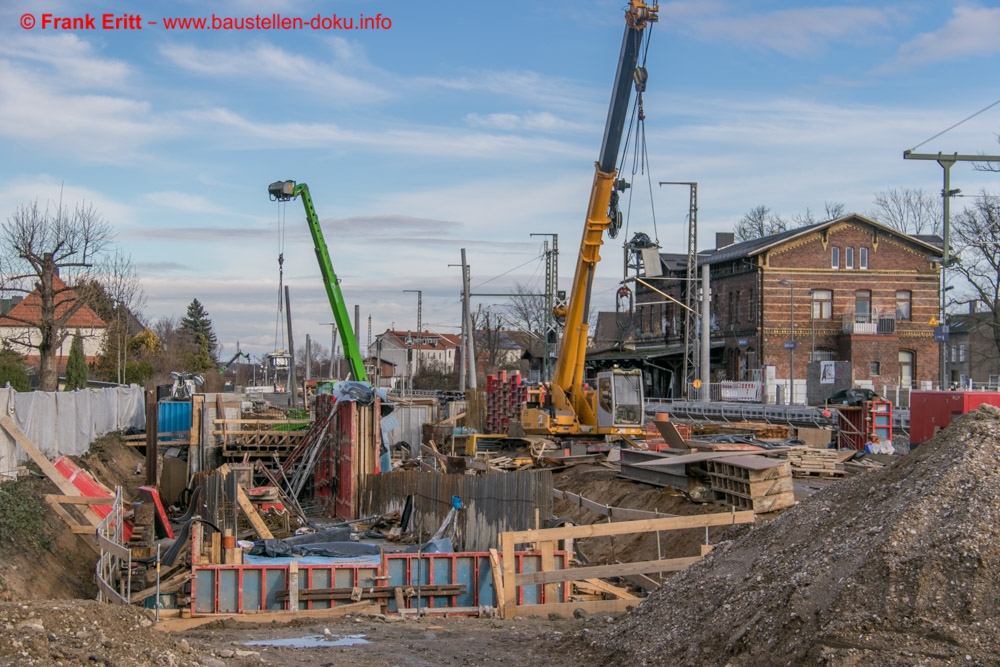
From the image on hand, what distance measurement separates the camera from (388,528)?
21438 millimetres

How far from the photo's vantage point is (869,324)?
58.1 metres

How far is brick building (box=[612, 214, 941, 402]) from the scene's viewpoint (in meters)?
57.7

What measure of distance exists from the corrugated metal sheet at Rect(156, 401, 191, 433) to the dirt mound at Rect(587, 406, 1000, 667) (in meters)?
27.8

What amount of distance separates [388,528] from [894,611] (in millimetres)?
15039

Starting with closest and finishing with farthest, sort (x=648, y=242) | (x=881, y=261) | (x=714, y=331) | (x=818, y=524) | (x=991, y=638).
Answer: (x=991, y=638) < (x=818, y=524) < (x=648, y=242) < (x=881, y=261) < (x=714, y=331)

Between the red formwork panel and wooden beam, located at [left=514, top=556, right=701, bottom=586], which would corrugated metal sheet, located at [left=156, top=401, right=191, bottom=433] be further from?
wooden beam, located at [left=514, top=556, right=701, bottom=586]

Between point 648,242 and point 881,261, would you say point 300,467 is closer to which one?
point 648,242

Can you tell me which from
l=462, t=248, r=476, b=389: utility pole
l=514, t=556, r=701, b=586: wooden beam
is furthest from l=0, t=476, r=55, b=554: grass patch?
l=462, t=248, r=476, b=389: utility pole

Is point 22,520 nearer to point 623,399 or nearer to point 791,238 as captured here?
point 623,399

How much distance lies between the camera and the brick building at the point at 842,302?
57719 mm

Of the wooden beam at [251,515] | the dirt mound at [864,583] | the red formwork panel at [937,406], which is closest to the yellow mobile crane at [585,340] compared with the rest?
the red formwork panel at [937,406]

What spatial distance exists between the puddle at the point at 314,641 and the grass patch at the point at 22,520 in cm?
551

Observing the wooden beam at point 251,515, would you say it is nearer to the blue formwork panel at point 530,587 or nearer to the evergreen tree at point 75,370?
the blue formwork panel at point 530,587

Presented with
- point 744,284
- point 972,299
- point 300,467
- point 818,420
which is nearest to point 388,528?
point 300,467
